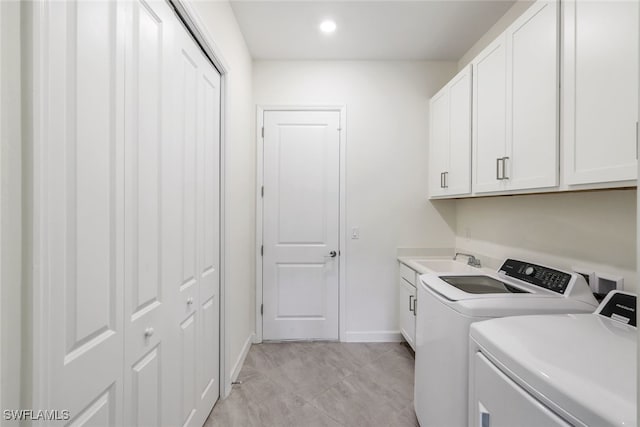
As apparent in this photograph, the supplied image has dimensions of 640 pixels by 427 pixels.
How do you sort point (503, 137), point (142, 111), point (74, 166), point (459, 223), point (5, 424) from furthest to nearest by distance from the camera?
point (459, 223)
point (503, 137)
point (142, 111)
point (74, 166)
point (5, 424)

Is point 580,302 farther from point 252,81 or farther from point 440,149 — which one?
point 252,81

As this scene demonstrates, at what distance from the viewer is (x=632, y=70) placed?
3.07ft

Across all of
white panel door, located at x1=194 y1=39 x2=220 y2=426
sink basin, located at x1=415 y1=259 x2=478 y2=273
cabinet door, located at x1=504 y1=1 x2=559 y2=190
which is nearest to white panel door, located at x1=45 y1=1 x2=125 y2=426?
white panel door, located at x1=194 y1=39 x2=220 y2=426

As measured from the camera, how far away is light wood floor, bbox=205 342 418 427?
1.73 meters

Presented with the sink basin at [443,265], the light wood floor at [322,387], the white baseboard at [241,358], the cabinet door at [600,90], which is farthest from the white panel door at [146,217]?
the sink basin at [443,265]

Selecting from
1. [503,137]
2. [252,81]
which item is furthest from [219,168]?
[503,137]

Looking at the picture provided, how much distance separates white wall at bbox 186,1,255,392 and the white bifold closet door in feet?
1.23

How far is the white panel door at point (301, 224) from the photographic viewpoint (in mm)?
2689

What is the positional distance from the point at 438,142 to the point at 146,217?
7.75ft

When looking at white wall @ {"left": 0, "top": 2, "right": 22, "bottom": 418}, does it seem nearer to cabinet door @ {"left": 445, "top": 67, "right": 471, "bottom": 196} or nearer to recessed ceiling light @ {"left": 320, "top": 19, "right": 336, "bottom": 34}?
recessed ceiling light @ {"left": 320, "top": 19, "right": 336, "bottom": 34}

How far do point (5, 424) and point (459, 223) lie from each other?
2965 mm

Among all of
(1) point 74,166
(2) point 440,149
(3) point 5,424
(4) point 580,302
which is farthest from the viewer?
(2) point 440,149

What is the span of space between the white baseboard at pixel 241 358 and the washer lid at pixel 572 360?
1790 millimetres

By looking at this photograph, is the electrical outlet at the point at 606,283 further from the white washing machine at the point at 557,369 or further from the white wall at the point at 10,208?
the white wall at the point at 10,208
